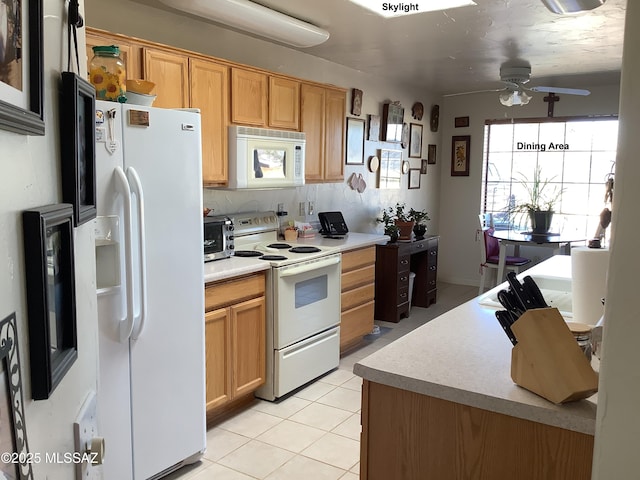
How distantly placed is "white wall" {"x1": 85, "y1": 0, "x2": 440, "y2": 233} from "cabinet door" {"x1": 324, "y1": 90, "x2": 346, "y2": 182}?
12.1 inches

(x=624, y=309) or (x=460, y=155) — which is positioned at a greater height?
(x=460, y=155)

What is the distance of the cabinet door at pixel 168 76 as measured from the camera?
2.87 meters

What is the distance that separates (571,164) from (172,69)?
4.92 meters

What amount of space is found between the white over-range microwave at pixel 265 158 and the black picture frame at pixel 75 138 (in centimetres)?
216

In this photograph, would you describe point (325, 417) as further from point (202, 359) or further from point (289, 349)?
point (202, 359)

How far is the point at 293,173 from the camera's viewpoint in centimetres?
390

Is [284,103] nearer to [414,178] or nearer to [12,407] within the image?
[414,178]

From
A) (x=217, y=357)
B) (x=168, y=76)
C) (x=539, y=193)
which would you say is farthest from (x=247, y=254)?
(x=539, y=193)

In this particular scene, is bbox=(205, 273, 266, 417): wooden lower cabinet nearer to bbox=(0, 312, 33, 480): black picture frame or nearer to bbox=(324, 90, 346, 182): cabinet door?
→ bbox=(324, 90, 346, 182): cabinet door

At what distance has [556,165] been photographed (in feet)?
20.6

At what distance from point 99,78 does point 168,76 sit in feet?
2.43

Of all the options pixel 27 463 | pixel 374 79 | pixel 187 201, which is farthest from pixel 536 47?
pixel 27 463

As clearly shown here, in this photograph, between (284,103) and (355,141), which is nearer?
(284,103)

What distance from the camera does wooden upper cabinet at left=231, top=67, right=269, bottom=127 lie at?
11.1ft
